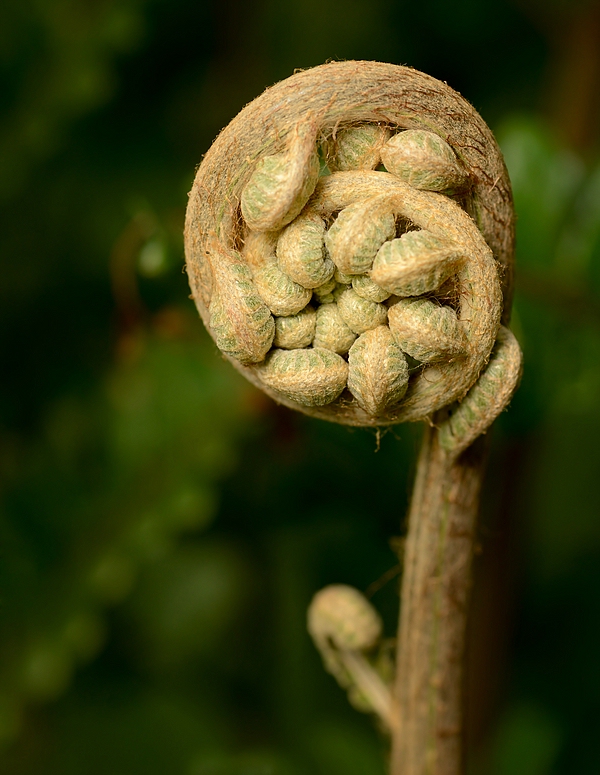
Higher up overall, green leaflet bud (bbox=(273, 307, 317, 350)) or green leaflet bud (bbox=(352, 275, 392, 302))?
green leaflet bud (bbox=(352, 275, 392, 302))

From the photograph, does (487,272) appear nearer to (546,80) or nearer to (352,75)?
(352,75)

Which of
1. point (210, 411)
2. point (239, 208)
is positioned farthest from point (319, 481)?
point (239, 208)

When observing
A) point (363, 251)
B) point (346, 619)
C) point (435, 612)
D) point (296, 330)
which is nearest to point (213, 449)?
point (346, 619)

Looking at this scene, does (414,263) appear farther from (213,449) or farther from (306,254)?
(213,449)

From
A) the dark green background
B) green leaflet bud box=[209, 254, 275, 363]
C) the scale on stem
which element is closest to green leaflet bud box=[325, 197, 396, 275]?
the scale on stem

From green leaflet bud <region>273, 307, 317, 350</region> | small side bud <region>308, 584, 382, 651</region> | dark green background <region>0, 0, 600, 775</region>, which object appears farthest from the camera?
dark green background <region>0, 0, 600, 775</region>

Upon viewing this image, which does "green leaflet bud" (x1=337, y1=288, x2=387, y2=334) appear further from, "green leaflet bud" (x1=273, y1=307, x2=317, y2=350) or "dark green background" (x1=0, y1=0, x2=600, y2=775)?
"dark green background" (x1=0, y1=0, x2=600, y2=775)
